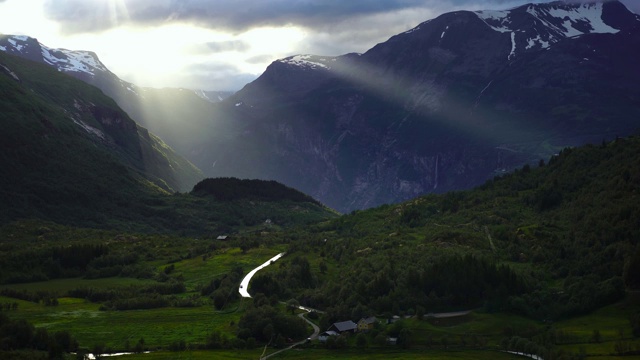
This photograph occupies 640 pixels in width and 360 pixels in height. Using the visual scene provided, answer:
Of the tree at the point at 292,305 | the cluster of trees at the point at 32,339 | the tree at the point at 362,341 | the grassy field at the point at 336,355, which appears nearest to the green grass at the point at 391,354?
the grassy field at the point at 336,355

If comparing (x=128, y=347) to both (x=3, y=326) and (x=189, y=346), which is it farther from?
(x=3, y=326)

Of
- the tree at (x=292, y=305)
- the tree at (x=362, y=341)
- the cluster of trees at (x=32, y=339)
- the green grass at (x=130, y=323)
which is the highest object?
the cluster of trees at (x=32, y=339)

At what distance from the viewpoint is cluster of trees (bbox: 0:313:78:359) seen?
473 feet

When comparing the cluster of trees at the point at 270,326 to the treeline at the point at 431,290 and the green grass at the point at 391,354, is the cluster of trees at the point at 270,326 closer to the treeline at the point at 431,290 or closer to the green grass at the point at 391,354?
the treeline at the point at 431,290

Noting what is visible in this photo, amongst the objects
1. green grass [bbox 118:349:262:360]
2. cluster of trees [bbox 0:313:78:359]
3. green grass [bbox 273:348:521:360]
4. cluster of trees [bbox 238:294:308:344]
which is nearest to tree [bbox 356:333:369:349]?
green grass [bbox 273:348:521:360]

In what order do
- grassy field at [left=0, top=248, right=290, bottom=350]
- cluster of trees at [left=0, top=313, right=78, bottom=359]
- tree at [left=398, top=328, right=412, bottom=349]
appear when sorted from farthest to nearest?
grassy field at [left=0, top=248, right=290, bottom=350] → tree at [left=398, top=328, right=412, bottom=349] → cluster of trees at [left=0, top=313, right=78, bottom=359]

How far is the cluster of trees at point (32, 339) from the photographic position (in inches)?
5674

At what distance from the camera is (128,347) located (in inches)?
6097

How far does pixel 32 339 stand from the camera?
489 feet

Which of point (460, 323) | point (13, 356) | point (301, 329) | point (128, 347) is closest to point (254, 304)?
point (301, 329)

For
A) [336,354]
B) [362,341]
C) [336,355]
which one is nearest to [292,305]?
[362,341]

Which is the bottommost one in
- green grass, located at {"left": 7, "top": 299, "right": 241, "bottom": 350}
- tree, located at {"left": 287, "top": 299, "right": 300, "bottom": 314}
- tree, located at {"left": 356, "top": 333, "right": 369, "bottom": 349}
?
tree, located at {"left": 356, "top": 333, "right": 369, "bottom": 349}

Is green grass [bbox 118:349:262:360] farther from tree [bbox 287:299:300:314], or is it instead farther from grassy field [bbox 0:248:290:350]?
tree [bbox 287:299:300:314]

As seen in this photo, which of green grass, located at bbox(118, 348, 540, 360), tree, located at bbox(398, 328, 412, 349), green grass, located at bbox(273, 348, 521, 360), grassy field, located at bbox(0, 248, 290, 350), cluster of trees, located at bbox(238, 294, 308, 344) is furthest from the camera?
cluster of trees, located at bbox(238, 294, 308, 344)
